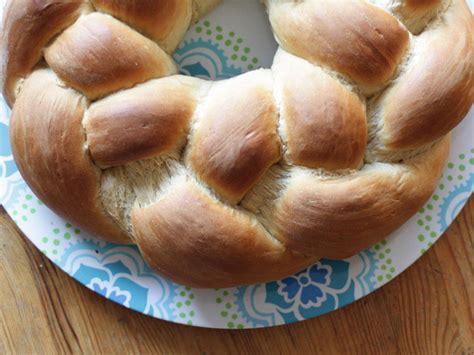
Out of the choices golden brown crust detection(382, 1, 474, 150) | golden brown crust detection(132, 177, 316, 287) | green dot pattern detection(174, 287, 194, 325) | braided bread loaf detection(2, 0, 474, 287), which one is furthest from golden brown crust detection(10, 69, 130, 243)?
golden brown crust detection(382, 1, 474, 150)

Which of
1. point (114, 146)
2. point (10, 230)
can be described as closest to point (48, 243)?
point (10, 230)

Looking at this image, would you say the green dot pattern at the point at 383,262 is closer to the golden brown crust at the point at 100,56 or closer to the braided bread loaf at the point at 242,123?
the braided bread loaf at the point at 242,123

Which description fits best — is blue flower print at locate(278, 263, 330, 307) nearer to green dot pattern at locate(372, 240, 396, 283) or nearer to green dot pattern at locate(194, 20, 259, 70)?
green dot pattern at locate(372, 240, 396, 283)

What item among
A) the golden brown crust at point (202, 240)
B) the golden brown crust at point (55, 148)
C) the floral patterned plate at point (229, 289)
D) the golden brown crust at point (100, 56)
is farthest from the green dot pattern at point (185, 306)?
the golden brown crust at point (100, 56)

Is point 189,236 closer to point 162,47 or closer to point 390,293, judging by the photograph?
point 162,47

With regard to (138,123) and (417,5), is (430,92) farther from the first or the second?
(138,123)
